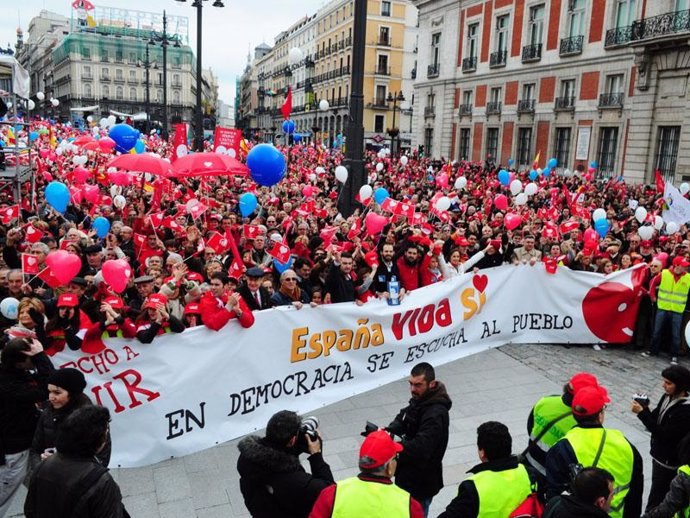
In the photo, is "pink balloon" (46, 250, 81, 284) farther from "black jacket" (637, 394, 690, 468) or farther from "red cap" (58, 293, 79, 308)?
"black jacket" (637, 394, 690, 468)

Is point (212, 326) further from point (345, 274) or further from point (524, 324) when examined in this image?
point (524, 324)

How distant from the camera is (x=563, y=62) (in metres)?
28.4

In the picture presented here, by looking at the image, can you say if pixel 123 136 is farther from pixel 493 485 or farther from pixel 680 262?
pixel 493 485

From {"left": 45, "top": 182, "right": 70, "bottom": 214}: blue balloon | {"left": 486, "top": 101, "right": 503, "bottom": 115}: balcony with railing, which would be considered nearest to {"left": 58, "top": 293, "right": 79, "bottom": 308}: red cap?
{"left": 45, "top": 182, "right": 70, "bottom": 214}: blue balloon

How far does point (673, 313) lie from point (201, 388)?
629cm

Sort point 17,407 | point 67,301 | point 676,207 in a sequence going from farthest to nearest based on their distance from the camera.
Result: point 676,207, point 67,301, point 17,407

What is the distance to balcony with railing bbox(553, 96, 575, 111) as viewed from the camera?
27812mm

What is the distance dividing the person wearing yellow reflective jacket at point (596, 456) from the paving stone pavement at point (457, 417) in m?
1.51

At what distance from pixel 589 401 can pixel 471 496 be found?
918 mm

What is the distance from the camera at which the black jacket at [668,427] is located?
3.87m

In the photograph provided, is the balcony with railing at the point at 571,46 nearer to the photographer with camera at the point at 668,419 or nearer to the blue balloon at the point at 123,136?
the blue balloon at the point at 123,136

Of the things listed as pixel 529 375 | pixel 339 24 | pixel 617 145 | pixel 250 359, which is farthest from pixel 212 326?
pixel 339 24

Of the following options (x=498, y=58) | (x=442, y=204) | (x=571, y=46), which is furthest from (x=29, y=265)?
(x=498, y=58)

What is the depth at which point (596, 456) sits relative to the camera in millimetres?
3062
